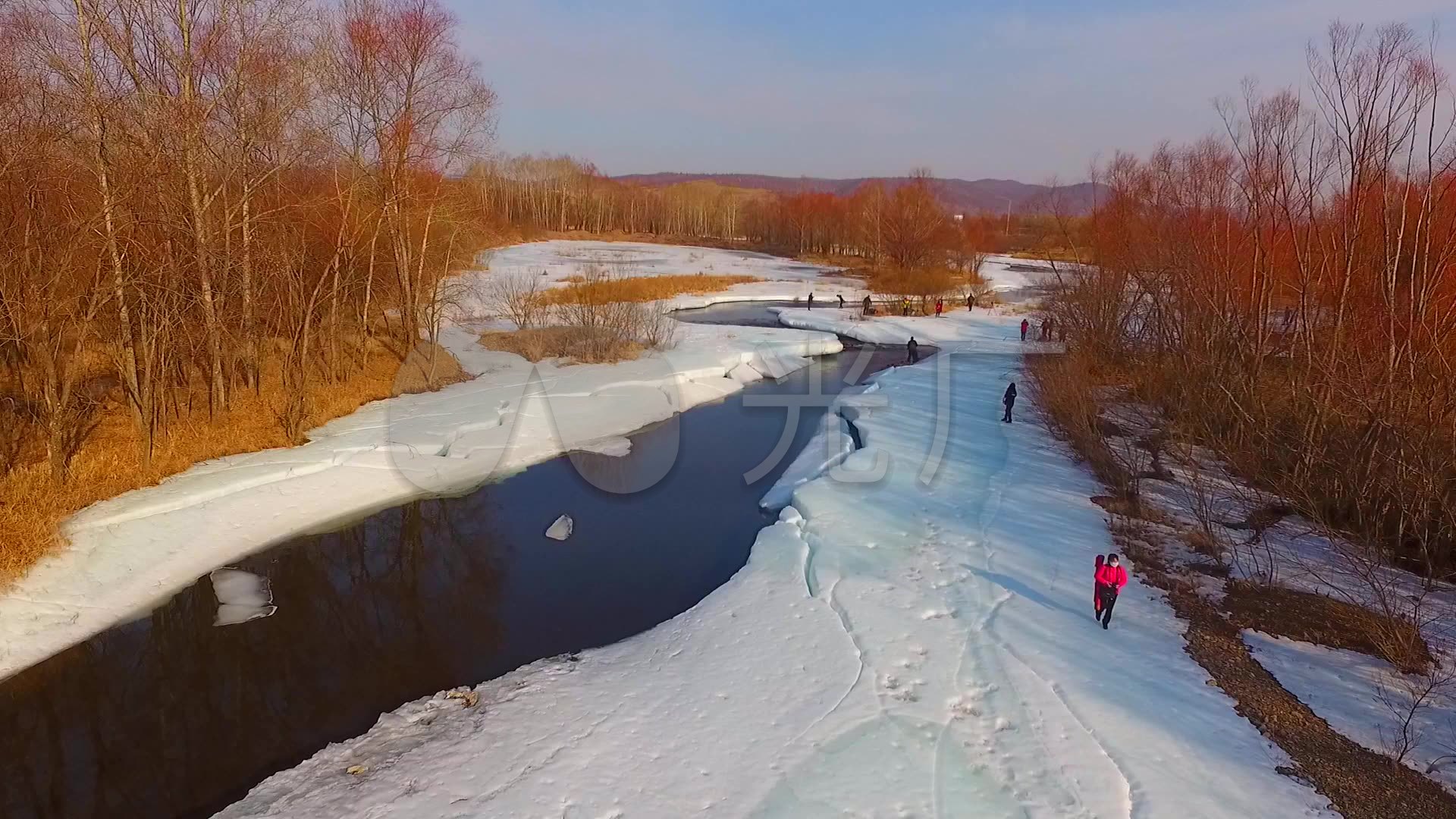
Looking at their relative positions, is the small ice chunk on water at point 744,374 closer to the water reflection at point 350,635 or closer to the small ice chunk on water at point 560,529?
the water reflection at point 350,635

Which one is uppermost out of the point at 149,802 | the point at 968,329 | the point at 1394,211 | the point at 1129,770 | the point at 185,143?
the point at 185,143

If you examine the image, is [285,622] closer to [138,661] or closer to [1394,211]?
[138,661]

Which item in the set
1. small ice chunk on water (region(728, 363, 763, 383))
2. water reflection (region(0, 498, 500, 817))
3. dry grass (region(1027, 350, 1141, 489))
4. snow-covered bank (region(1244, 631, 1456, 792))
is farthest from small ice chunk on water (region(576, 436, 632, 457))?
snow-covered bank (region(1244, 631, 1456, 792))

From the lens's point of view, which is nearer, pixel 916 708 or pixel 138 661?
pixel 916 708

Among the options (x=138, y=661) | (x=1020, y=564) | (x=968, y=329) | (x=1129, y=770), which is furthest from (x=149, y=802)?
(x=968, y=329)

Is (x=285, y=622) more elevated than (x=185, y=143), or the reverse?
(x=185, y=143)

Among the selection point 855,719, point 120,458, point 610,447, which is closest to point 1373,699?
point 855,719
